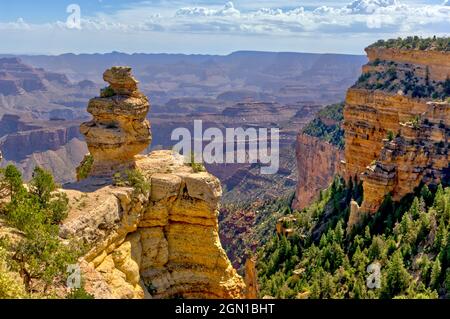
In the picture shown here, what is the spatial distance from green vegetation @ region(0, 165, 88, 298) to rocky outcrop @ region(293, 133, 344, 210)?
85215 mm

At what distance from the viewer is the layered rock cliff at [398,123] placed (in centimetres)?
5506

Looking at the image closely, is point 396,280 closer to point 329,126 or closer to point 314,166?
point 314,166

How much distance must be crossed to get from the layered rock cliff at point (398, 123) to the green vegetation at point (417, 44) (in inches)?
49.4

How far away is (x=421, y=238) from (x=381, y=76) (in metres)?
27.8

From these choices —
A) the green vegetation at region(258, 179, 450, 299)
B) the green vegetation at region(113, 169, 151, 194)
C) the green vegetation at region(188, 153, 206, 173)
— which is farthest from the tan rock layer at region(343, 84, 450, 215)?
the green vegetation at region(113, 169, 151, 194)

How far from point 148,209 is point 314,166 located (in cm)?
9336

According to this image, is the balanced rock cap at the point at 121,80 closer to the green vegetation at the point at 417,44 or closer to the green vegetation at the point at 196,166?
the green vegetation at the point at 196,166

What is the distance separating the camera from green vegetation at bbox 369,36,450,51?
67.3 meters

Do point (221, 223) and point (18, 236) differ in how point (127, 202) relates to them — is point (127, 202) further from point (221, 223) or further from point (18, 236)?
point (221, 223)

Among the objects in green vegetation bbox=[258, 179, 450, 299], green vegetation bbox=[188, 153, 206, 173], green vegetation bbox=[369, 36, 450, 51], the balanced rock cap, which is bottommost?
green vegetation bbox=[258, 179, 450, 299]

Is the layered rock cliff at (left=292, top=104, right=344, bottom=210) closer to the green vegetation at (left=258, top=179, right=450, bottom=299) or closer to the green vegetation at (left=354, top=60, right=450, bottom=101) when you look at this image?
the green vegetation at (left=354, top=60, right=450, bottom=101)
